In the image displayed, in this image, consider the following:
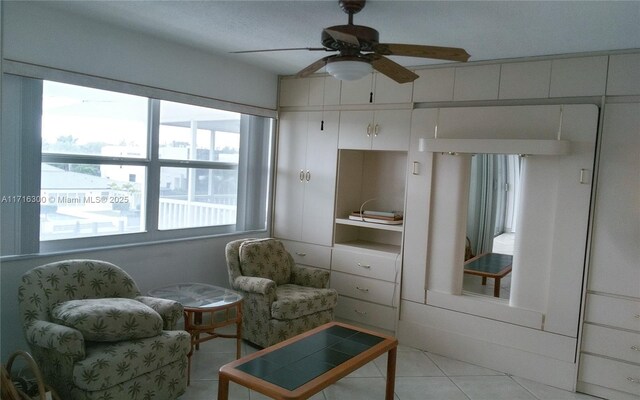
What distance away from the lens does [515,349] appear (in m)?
3.56

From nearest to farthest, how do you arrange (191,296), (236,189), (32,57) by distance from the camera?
(32,57), (191,296), (236,189)

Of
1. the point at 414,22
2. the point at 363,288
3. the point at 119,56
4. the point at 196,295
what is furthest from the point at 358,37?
the point at 363,288

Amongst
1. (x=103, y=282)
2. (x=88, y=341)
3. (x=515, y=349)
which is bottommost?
(x=515, y=349)

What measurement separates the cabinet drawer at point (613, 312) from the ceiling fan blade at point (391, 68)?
6.72 ft

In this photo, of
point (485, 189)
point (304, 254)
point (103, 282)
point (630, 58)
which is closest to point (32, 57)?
point (103, 282)

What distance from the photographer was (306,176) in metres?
4.68

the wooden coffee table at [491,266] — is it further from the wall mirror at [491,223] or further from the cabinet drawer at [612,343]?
the cabinet drawer at [612,343]

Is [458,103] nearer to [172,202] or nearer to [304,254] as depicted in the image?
[304,254]

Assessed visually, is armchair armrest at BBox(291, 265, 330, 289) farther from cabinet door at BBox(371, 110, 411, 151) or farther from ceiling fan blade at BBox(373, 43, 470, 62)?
ceiling fan blade at BBox(373, 43, 470, 62)

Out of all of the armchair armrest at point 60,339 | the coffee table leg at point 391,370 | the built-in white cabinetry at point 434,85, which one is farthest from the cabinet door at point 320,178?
the armchair armrest at point 60,339

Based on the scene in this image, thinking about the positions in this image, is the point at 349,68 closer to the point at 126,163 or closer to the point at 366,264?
the point at 126,163

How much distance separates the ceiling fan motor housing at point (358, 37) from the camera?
7.52 ft

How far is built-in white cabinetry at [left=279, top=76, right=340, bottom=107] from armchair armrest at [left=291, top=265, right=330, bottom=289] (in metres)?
1.59

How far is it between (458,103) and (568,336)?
1937mm
